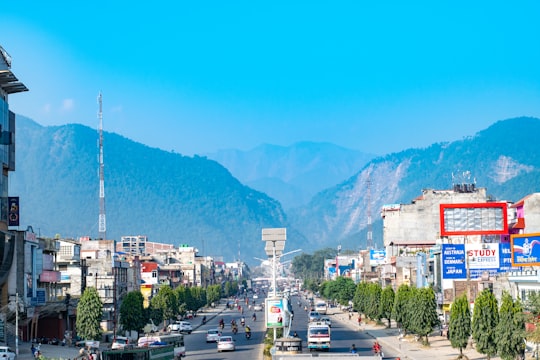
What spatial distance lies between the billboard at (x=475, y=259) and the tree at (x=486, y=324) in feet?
110

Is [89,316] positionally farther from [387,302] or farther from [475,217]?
[475,217]

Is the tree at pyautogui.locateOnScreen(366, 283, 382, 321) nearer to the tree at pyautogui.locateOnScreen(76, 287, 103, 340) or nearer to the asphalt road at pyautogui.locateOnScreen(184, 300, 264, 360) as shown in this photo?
the asphalt road at pyautogui.locateOnScreen(184, 300, 264, 360)

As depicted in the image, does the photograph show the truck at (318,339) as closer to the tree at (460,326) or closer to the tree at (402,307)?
the tree at (460,326)

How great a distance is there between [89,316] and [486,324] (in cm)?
4230

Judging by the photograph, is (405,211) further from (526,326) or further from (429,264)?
(526,326)

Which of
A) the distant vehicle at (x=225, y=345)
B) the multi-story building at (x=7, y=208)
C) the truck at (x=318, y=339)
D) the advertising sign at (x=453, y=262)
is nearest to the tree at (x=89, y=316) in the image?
the multi-story building at (x=7, y=208)

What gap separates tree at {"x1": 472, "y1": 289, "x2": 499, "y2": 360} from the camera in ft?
205

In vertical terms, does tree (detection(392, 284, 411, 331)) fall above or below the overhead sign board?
below

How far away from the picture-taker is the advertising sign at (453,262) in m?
101

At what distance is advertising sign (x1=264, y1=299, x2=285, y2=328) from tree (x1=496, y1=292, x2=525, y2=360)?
16.6m

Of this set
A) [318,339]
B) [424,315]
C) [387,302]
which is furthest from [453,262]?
[318,339]

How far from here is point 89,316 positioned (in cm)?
9181

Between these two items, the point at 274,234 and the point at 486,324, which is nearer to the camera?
the point at 486,324

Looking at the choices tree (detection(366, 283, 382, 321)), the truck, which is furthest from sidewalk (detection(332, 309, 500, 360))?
tree (detection(366, 283, 382, 321))
